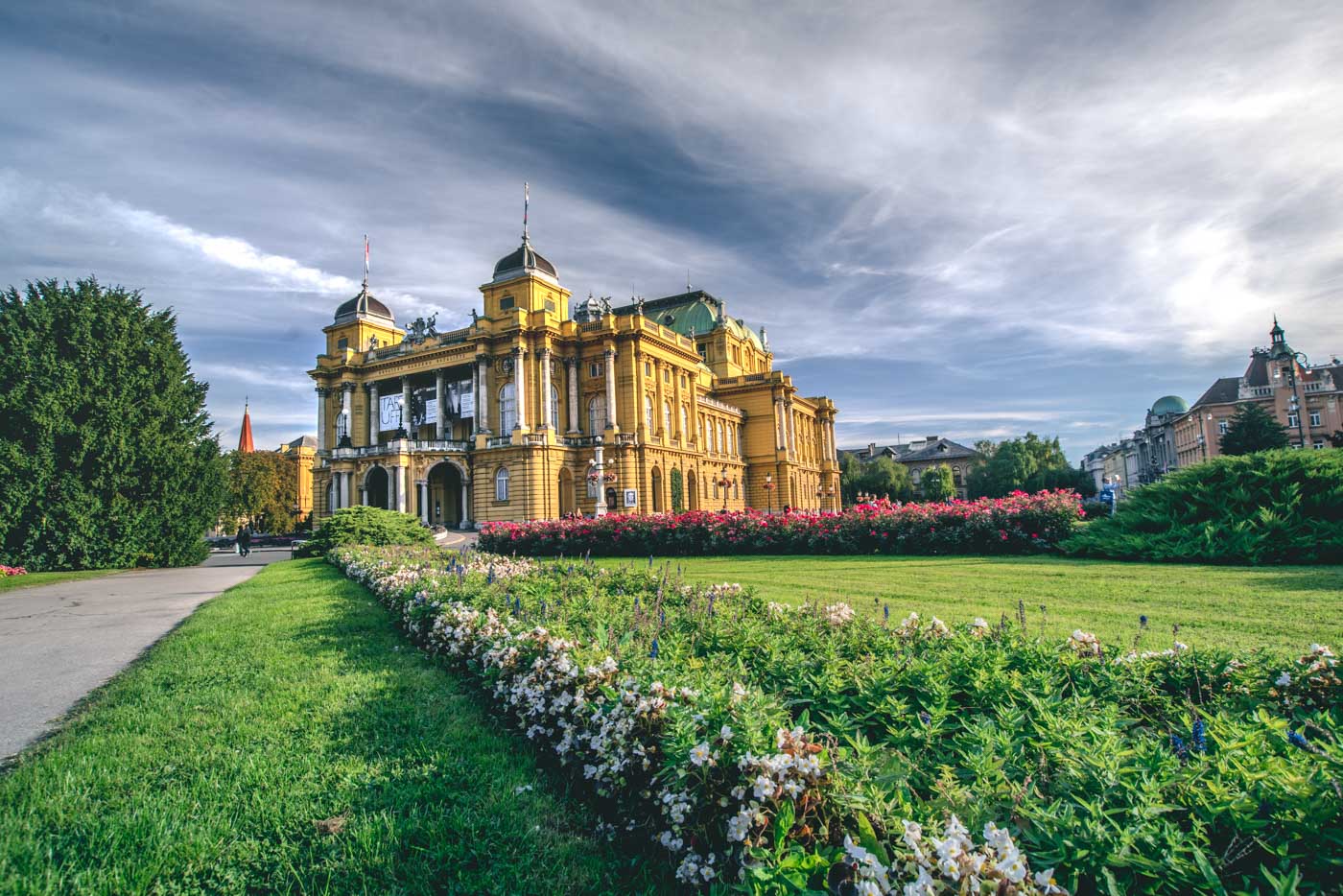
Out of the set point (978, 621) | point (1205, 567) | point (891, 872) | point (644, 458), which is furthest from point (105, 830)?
point (644, 458)

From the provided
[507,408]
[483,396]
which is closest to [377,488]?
[483,396]

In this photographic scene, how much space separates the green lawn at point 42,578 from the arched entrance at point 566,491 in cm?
2256

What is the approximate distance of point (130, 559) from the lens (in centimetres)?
2197

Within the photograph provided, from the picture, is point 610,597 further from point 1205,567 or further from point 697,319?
point 697,319

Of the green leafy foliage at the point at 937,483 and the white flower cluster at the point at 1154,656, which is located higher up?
the green leafy foliage at the point at 937,483

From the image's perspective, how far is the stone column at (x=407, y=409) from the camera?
4591cm

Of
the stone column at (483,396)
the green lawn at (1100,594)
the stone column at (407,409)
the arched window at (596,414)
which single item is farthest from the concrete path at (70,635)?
the stone column at (407,409)

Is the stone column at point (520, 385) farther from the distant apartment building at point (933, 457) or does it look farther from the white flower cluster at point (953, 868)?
the distant apartment building at point (933, 457)

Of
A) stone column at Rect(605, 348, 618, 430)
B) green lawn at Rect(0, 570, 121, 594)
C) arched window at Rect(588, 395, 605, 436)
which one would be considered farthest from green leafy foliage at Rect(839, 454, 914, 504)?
green lawn at Rect(0, 570, 121, 594)

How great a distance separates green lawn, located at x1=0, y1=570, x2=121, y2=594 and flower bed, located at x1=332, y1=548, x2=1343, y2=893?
1852 cm

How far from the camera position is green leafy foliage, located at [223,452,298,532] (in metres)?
50.9

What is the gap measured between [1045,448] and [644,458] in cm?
6312

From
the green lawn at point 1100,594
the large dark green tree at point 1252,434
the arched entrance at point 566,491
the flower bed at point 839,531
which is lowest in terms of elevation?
the green lawn at point 1100,594

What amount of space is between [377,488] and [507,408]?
40.4ft
